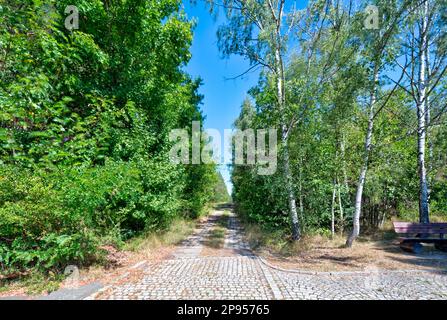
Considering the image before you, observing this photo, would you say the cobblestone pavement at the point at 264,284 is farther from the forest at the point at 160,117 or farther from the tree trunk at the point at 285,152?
the tree trunk at the point at 285,152

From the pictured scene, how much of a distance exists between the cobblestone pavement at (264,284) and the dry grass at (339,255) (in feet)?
1.71

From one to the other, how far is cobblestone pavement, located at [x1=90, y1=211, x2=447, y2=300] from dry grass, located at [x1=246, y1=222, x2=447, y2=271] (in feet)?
1.71

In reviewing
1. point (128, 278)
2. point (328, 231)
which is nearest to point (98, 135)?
point (128, 278)

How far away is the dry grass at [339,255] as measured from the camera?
4.95 metres

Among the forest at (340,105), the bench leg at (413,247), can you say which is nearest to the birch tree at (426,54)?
the forest at (340,105)

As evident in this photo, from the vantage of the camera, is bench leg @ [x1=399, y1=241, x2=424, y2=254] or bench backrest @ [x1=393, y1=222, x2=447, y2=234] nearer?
bench leg @ [x1=399, y1=241, x2=424, y2=254]

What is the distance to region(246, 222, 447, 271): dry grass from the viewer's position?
4952 millimetres

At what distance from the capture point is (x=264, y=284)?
396 centimetres

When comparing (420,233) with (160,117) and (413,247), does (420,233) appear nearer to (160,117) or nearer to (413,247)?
(413,247)

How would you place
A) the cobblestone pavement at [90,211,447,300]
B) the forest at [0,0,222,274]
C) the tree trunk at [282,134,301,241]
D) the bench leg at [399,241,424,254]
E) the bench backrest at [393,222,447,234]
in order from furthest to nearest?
the tree trunk at [282,134,301,241], the bench backrest at [393,222,447,234], the bench leg at [399,241,424,254], the forest at [0,0,222,274], the cobblestone pavement at [90,211,447,300]

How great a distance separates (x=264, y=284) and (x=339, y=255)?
3.28 metres

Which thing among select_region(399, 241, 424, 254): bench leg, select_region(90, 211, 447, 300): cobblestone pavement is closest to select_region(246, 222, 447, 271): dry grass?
select_region(399, 241, 424, 254): bench leg

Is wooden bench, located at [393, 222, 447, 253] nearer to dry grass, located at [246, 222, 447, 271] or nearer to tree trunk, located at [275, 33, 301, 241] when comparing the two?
dry grass, located at [246, 222, 447, 271]
